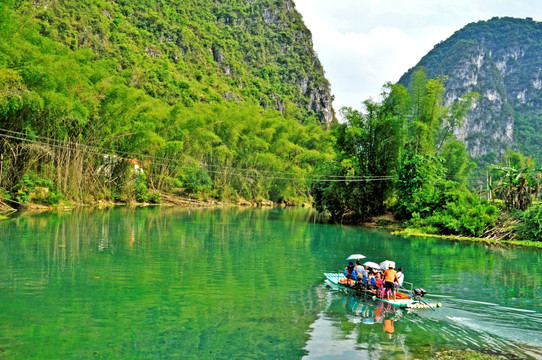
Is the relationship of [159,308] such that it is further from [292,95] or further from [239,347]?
[292,95]

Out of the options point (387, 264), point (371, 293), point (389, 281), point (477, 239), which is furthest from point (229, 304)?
point (477, 239)

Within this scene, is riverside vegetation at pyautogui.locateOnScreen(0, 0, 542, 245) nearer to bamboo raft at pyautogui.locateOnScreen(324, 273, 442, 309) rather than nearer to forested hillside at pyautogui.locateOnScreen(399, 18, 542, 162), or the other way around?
bamboo raft at pyautogui.locateOnScreen(324, 273, 442, 309)

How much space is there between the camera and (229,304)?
11.8 metres

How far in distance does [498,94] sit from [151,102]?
145065mm

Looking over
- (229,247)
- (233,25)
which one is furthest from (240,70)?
(229,247)

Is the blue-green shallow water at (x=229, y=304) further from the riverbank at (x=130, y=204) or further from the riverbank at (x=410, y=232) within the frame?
the riverbank at (x=130, y=204)

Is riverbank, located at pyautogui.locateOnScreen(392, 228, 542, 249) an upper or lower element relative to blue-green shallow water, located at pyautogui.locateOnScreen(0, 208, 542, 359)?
upper

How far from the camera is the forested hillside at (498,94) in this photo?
149 m

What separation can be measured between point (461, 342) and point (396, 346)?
1.46 metres

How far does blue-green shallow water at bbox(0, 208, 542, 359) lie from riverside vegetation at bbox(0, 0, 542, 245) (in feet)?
32.6

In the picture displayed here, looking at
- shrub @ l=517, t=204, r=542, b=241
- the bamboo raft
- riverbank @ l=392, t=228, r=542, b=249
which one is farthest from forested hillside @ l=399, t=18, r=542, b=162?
the bamboo raft

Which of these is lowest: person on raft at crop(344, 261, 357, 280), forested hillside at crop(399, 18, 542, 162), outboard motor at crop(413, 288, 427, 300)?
outboard motor at crop(413, 288, 427, 300)

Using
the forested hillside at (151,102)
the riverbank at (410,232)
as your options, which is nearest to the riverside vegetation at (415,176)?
the riverbank at (410,232)

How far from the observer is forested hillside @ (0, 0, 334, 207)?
3088 centimetres
